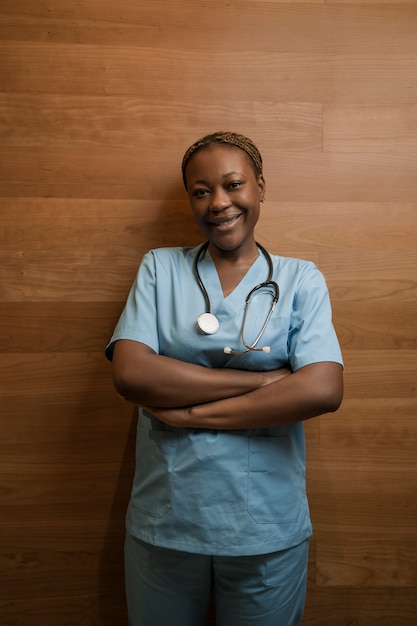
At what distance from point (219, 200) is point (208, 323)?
0.95ft

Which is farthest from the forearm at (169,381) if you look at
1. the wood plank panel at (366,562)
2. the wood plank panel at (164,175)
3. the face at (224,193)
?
the wood plank panel at (366,562)

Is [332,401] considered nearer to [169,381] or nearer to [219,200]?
[169,381]

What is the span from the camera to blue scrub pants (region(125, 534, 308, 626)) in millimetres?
1178

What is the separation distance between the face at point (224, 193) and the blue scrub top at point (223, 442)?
111mm

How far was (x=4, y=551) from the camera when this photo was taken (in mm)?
1564

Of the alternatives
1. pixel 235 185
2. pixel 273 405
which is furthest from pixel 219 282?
pixel 273 405

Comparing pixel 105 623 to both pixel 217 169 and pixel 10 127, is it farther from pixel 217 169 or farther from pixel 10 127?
pixel 10 127

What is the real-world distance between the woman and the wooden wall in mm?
318

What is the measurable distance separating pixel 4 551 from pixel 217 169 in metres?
1.28

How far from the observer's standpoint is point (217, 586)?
123cm

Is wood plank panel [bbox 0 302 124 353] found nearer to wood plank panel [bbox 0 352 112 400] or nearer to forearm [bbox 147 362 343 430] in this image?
wood plank panel [bbox 0 352 112 400]

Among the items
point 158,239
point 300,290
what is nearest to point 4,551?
point 158,239

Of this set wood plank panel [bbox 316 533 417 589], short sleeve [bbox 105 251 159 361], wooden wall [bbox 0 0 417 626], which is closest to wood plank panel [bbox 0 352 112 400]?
wooden wall [bbox 0 0 417 626]

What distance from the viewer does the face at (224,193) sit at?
1229 mm
